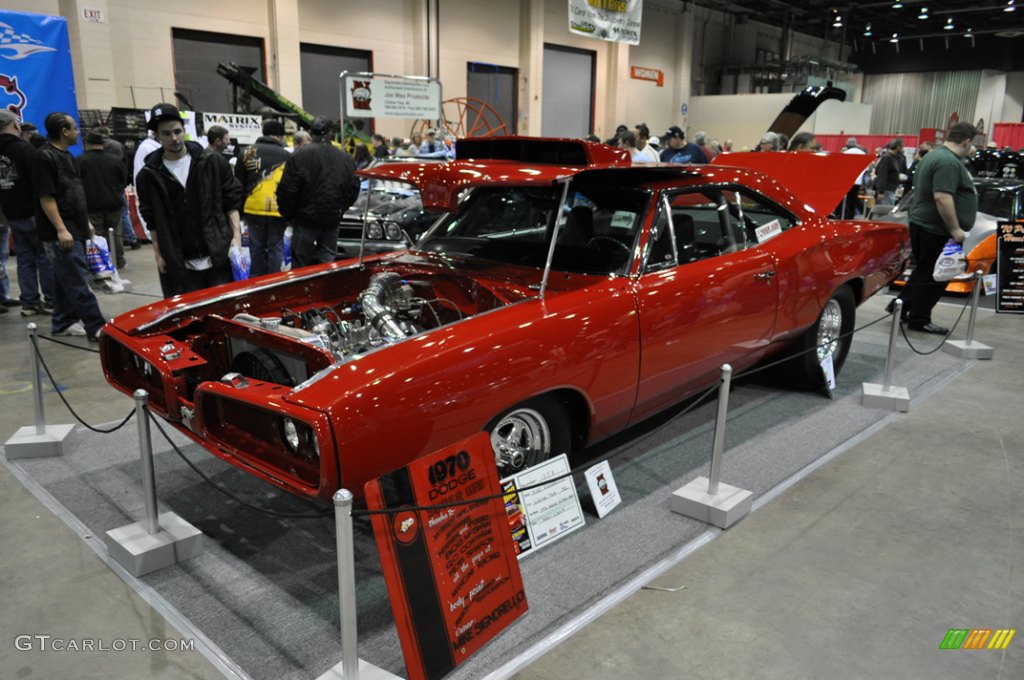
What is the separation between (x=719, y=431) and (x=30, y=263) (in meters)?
6.64

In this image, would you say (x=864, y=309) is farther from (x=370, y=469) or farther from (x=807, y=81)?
(x=807, y=81)

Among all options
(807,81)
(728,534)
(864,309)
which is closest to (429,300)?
(728,534)

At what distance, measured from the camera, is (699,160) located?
9.48 meters

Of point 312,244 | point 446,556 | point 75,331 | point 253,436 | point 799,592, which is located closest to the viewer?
point 446,556

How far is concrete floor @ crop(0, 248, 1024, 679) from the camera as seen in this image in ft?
8.19

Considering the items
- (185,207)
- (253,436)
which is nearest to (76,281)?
(185,207)

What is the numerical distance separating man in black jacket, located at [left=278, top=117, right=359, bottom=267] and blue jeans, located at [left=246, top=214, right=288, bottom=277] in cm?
49

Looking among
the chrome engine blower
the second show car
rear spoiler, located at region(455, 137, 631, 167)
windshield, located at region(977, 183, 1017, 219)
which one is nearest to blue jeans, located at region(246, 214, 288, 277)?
the second show car

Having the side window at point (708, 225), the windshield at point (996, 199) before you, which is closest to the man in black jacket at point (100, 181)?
the side window at point (708, 225)

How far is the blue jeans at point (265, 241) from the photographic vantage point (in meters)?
6.77

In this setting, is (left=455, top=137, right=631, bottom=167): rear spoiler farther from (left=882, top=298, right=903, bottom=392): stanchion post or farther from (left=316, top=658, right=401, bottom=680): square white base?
(left=316, top=658, right=401, bottom=680): square white base

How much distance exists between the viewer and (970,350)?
6.16m

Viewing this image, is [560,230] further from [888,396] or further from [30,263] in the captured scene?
[30,263]

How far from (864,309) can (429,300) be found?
233 inches
